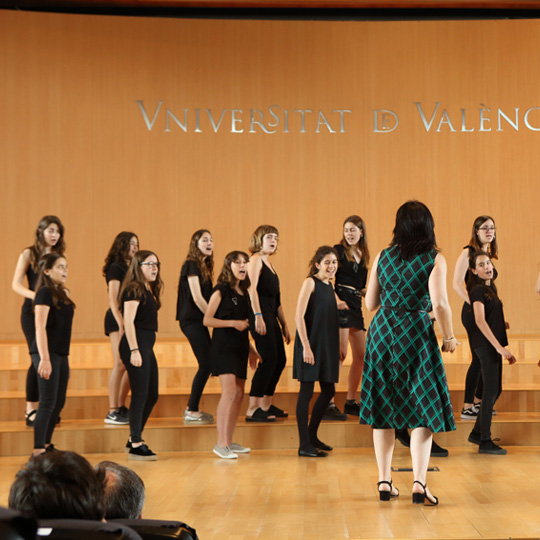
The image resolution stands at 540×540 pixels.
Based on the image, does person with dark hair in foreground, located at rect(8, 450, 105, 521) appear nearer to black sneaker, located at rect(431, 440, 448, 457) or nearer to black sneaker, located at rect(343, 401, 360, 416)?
black sneaker, located at rect(431, 440, 448, 457)

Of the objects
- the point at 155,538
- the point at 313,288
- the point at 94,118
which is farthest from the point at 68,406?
the point at 155,538

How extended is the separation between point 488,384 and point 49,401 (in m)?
2.70

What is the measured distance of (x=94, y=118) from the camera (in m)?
8.20

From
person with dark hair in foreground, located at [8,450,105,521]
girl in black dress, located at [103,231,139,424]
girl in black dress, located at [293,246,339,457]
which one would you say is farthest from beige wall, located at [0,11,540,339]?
person with dark hair in foreground, located at [8,450,105,521]

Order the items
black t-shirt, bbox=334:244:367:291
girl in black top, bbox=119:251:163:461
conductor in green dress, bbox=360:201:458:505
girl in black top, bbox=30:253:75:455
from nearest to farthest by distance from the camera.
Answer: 1. conductor in green dress, bbox=360:201:458:505
2. girl in black top, bbox=30:253:75:455
3. girl in black top, bbox=119:251:163:461
4. black t-shirt, bbox=334:244:367:291

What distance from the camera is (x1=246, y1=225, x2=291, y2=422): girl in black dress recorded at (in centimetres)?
537

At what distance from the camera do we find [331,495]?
13.2 feet

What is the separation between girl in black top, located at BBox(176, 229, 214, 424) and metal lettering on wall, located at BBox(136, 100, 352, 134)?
2.98 m

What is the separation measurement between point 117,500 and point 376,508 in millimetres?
2270

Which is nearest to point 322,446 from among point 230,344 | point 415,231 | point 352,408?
point 352,408

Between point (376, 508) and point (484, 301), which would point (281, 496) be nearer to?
point (376, 508)

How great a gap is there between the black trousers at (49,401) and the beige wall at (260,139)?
3.34 m

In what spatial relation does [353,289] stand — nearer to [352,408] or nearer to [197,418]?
[352,408]

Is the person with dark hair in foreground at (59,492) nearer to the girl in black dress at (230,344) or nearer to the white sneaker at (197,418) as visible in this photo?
the girl in black dress at (230,344)
